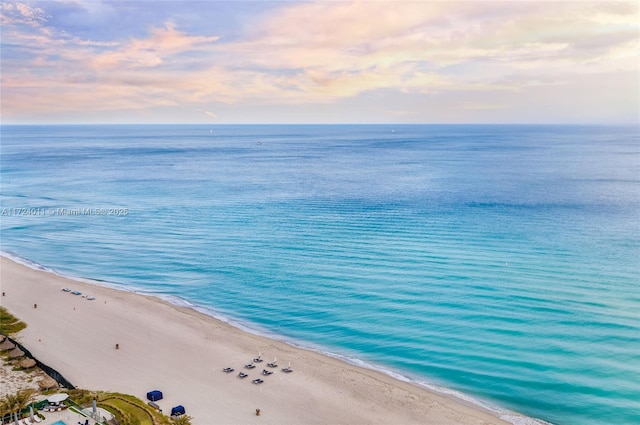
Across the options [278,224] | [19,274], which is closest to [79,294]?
[19,274]

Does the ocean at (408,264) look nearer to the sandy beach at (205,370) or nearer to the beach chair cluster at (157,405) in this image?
the sandy beach at (205,370)

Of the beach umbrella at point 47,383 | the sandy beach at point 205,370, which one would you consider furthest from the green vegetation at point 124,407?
the beach umbrella at point 47,383

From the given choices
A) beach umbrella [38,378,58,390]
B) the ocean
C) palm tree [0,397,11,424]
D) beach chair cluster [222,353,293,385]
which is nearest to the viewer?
palm tree [0,397,11,424]

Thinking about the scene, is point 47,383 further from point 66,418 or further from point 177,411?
point 177,411

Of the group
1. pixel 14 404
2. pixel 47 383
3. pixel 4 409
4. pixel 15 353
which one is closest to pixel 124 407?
pixel 14 404

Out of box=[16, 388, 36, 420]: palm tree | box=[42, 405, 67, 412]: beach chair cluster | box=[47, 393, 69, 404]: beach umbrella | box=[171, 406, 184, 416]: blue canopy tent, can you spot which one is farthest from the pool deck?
box=[171, 406, 184, 416]: blue canopy tent

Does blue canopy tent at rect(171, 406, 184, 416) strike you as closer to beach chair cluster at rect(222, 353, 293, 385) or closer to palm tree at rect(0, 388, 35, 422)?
beach chair cluster at rect(222, 353, 293, 385)

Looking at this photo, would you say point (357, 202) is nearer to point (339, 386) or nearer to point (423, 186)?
point (423, 186)
